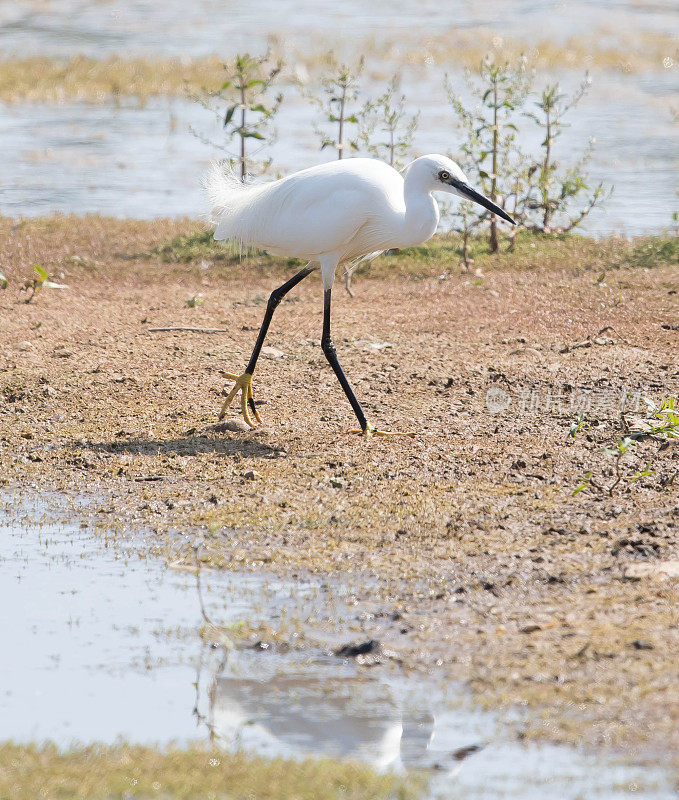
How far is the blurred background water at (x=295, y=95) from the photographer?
13203mm

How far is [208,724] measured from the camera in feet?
11.6

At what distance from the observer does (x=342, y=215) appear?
246 inches

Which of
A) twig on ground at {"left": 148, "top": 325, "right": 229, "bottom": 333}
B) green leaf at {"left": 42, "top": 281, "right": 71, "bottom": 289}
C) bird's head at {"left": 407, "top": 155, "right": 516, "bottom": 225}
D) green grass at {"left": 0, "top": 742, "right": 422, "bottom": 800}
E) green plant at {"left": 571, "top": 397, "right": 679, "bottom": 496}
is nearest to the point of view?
green grass at {"left": 0, "top": 742, "right": 422, "bottom": 800}

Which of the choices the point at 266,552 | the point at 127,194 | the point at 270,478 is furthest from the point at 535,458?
the point at 127,194

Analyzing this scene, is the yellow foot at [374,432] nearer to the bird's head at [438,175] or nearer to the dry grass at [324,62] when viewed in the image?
the bird's head at [438,175]

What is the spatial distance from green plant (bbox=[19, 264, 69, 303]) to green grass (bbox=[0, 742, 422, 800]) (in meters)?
5.59

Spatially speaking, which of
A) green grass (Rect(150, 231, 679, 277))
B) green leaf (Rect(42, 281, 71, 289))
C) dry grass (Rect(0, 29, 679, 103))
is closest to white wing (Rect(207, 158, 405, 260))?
green leaf (Rect(42, 281, 71, 289))

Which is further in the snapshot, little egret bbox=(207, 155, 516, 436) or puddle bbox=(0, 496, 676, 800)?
little egret bbox=(207, 155, 516, 436)

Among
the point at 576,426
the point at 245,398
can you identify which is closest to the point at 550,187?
the point at 245,398

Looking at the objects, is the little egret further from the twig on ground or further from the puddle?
the puddle

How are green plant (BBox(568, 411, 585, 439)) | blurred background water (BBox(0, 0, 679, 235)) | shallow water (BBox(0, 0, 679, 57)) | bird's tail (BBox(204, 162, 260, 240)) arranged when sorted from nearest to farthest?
1. green plant (BBox(568, 411, 585, 439))
2. bird's tail (BBox(204, 162, 260, 240))
3. blurred background water (BBox(0, 0, 679, 235))
4. shallow water (BBox(0, 0, 679, 57))

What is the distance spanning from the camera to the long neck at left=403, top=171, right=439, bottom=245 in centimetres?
632

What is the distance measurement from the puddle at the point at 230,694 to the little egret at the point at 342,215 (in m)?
2.01

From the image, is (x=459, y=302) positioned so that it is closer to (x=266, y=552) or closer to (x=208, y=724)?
(x=266, y=552)
